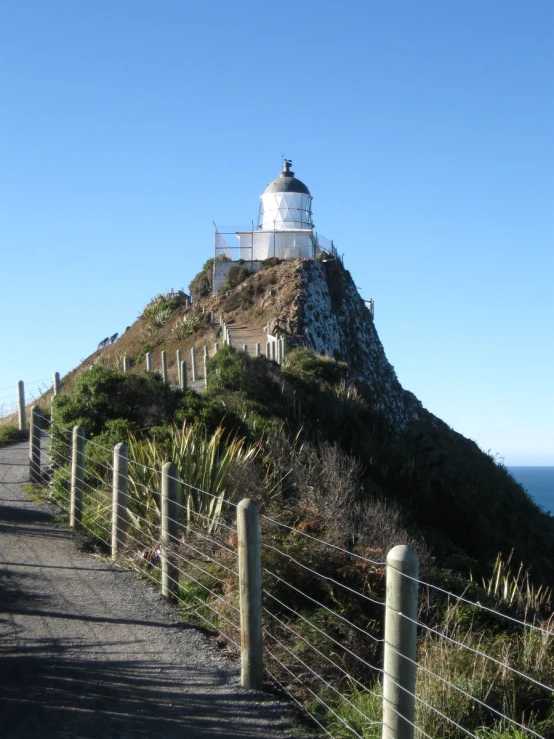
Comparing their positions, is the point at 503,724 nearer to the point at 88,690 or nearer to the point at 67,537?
the point at 88,690

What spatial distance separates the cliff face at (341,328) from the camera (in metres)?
45.1

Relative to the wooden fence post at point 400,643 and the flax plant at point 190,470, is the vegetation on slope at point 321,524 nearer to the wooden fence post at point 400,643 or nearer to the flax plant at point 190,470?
the flax plant at point 190,470

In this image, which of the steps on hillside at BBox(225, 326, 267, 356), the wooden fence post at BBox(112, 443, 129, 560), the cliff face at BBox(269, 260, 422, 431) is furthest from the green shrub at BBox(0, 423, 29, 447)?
the cliff face at BBox(269, 260, 422, 431)

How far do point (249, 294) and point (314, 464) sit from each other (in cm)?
3685

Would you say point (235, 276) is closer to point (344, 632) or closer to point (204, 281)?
point (204, 281)

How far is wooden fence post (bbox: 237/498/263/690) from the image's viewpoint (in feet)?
18.7

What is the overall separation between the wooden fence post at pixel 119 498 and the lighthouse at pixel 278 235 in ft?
143

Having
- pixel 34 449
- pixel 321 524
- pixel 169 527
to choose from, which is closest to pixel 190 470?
pixel 321 524

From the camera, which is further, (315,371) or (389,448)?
(315,371)

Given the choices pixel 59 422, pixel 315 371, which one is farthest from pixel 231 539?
pixel 315 371

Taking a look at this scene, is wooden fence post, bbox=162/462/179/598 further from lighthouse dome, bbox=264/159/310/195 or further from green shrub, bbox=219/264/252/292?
lighthouse dome, bbox=264/159/310/195

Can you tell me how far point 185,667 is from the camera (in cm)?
609

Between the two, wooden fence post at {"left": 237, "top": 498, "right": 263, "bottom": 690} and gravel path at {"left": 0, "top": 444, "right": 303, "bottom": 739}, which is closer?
gravel path at {"left": 0, "top": 444, "right": 303, "bottom": 739}

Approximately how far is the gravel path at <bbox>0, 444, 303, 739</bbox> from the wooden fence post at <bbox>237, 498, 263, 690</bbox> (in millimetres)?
145
